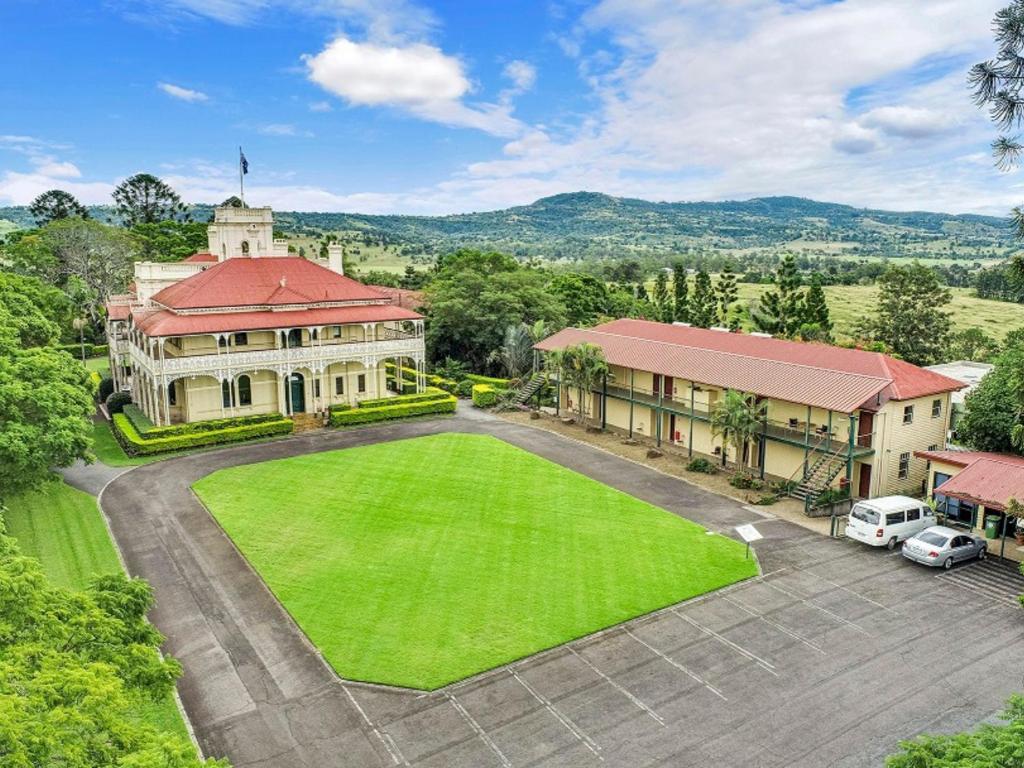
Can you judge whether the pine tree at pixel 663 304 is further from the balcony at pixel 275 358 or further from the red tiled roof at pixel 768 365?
the balcony at pixel 275 358

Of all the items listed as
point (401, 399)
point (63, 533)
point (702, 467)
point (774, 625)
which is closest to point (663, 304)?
point (401, 399)

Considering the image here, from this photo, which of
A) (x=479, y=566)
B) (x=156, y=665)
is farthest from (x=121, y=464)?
(x=156, y=665)

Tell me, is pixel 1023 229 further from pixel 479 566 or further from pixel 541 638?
pixel 479 566

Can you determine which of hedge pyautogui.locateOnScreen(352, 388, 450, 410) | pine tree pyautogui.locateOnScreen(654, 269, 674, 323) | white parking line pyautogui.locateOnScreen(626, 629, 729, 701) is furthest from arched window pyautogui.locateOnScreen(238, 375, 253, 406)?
pine tree pyautogui.locateOnScreen(654, 269, 674, 323)

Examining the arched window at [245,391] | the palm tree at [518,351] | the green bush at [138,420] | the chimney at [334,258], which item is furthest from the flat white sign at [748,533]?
the chimney at [334,258]

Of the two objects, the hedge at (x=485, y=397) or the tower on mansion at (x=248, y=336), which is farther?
the hedge at (x=485, y=397)
